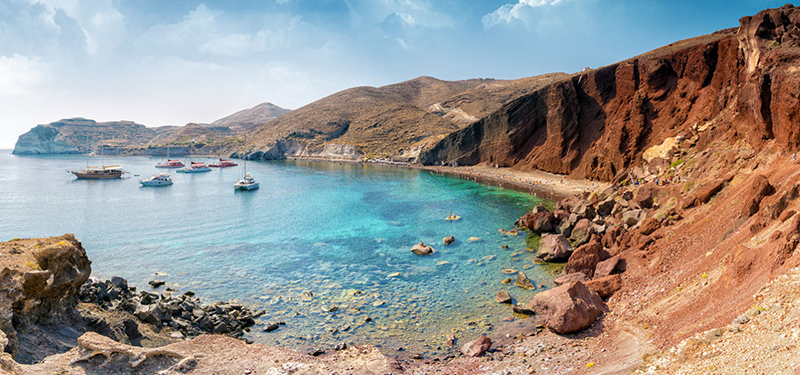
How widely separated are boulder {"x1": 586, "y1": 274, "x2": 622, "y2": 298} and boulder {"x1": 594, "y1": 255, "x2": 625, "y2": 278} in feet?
4.99

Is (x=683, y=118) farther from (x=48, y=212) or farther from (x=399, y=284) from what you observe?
(x=48, y=212)

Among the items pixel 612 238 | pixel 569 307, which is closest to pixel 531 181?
pixel 612 238

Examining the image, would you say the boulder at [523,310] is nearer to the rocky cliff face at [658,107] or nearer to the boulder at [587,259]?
the boulder at [587,259]

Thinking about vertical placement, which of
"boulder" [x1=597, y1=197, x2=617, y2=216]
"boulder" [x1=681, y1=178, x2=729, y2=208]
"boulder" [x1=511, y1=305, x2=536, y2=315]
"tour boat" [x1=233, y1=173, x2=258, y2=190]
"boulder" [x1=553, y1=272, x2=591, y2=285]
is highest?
"boulder" [x1=681, y1=178, x2=729, y2=208]

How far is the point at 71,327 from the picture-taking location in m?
14.2

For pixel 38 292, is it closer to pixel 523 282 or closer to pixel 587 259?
pixel 523 282

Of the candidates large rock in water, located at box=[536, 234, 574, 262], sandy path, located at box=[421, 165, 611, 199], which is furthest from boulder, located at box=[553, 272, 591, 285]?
sandy path, located at box=[421, 165, 611, 199]

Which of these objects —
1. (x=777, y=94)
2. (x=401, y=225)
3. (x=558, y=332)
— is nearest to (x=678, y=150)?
(x=777, y=94)

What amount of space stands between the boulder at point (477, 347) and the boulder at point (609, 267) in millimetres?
9154

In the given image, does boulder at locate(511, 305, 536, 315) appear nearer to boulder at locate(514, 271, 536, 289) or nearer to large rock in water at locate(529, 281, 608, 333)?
large rock in water at locate(529, 281, 608, 333)

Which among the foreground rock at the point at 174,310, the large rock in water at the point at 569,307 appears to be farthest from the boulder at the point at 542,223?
the foreground rock at the point at 174,310

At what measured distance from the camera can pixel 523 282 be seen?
80.2 ft

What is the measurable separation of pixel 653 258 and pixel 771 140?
496 inches

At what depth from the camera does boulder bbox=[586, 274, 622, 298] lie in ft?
63.1
